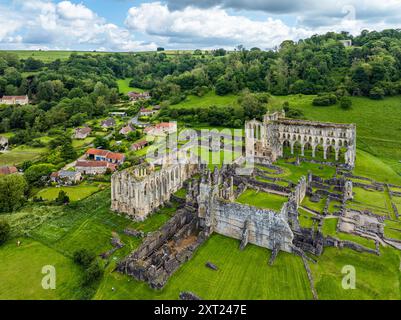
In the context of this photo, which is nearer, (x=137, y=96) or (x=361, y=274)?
(x=361, y=274)

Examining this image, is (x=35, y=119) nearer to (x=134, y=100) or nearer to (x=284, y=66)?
(x=134, y=100)

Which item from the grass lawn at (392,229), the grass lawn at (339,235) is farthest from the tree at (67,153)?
the grass lawn at (392,229)

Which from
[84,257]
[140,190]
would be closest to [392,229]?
[140,190]

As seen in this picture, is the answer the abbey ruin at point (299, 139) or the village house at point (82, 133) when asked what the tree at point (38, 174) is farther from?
the abbey ruin at point (299, 139)

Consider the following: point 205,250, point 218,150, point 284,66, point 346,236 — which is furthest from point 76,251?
point 284,66

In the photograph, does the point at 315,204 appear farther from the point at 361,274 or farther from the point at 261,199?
the point at 361,274

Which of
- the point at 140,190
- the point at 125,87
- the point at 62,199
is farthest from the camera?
the point at 125,87
